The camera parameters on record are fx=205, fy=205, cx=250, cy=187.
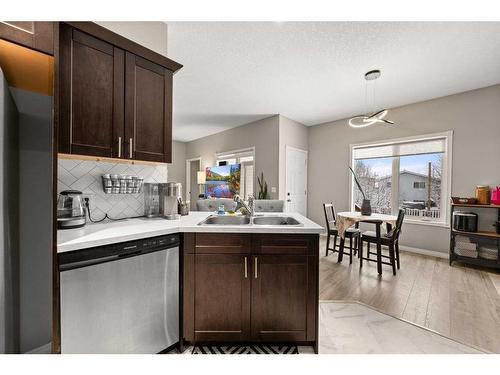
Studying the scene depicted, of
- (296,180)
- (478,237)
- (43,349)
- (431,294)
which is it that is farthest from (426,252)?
(43,349)

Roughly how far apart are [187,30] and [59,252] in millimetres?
2156

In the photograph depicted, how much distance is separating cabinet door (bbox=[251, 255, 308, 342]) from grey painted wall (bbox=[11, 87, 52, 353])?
3.45ft

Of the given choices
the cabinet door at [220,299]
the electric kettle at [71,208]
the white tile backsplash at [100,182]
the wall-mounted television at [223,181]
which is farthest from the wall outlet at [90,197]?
the wall-mounted television at [223,181]

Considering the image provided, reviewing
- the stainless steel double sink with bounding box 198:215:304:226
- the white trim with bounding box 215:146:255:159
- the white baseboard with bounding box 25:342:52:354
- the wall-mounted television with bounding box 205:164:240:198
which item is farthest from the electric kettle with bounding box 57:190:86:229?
the wall-mounted television with bounding box 205:164:240:198

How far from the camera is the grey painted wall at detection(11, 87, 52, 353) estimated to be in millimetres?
817

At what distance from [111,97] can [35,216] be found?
0.94m

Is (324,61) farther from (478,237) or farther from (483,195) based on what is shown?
(478,237)

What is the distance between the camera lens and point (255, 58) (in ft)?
8.08

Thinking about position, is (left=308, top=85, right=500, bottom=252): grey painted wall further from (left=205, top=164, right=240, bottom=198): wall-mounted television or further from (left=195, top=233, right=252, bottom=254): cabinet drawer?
(left=195, top=233, right=252, bottom=254): cabinet drawer

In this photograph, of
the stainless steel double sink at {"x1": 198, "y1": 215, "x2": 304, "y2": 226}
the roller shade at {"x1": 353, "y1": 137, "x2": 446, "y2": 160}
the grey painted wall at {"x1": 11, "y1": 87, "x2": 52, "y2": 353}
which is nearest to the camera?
the grey painted wall at {"x1": 11, "y1": 87, "x2": 52, "y2": 353}

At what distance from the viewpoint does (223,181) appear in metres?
5.74

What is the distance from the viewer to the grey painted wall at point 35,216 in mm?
817

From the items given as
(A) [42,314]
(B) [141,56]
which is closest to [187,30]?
(B) [141,56]
